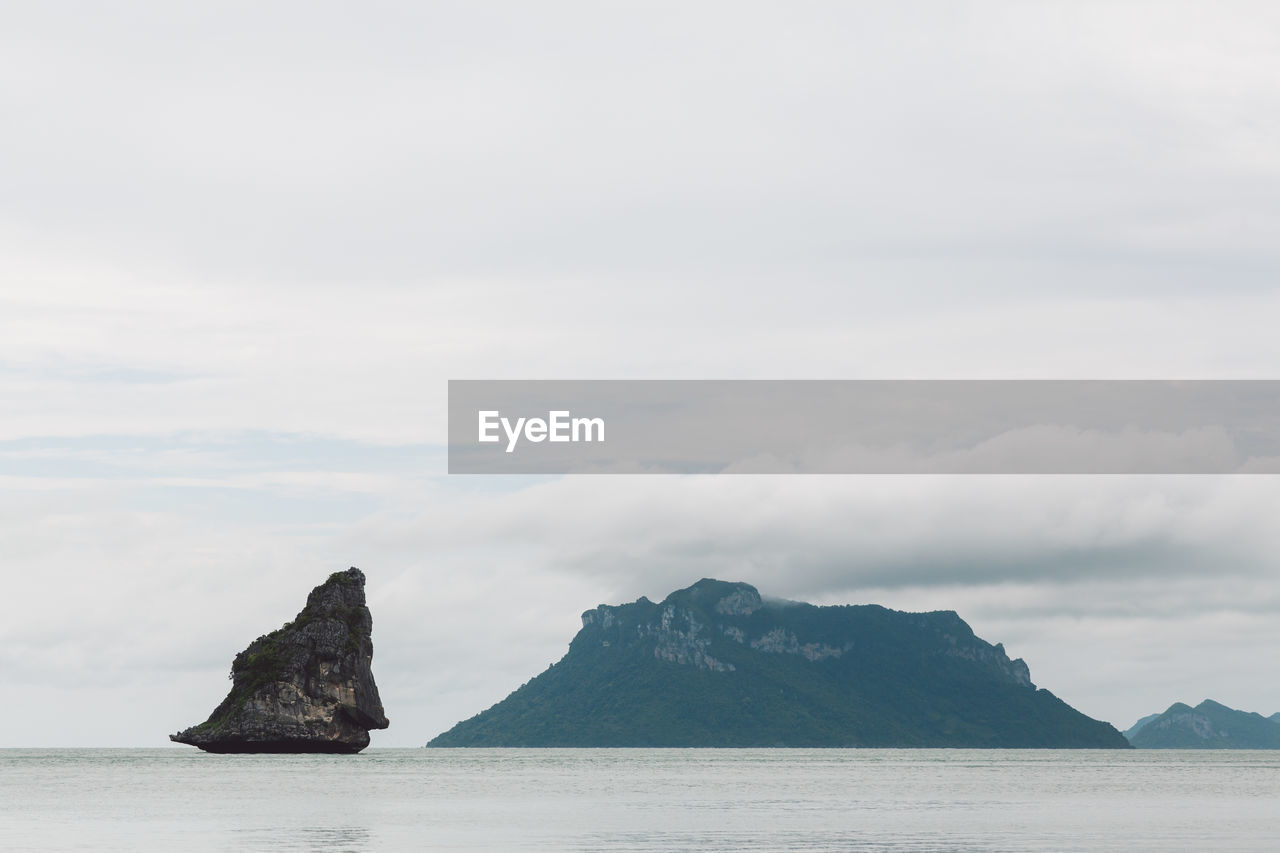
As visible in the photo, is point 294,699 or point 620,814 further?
point 294,699

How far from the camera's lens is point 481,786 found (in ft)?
394

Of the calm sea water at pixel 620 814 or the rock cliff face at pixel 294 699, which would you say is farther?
the rock cliff face at pixel 294 699

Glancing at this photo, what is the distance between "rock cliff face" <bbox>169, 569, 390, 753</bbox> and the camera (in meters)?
191

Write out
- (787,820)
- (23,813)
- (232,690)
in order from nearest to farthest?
1. (787,820)
2. (23,813)
3. (232,690)

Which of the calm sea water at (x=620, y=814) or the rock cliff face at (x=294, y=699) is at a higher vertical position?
the rock cliff face at (x=294, y=699)

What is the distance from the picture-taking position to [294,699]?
192m

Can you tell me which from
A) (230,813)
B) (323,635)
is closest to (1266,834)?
(230,813)

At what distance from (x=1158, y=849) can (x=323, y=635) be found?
157339mm

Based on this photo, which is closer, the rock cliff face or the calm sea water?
the calm sea water

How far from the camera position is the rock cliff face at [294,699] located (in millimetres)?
191375

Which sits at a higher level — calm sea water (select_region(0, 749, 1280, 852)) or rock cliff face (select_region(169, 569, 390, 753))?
rock cliff face (select_region(169, 569, 390, 753))

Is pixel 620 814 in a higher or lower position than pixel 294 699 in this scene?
lower

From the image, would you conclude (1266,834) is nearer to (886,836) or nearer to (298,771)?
(886,836)

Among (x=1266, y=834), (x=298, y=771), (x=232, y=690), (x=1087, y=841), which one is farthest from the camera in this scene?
(x=232, y=690)
